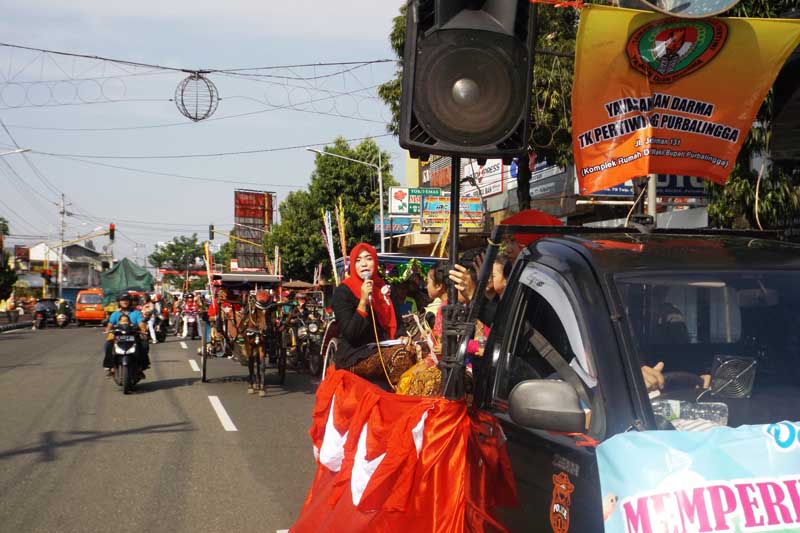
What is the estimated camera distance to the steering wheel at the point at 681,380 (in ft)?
9.38

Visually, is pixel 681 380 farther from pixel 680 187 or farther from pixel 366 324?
pixel 680 187

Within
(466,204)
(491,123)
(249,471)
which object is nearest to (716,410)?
(491,123)

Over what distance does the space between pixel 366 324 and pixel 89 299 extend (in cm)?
4699

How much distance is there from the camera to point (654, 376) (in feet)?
9.20

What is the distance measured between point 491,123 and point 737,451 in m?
2.51

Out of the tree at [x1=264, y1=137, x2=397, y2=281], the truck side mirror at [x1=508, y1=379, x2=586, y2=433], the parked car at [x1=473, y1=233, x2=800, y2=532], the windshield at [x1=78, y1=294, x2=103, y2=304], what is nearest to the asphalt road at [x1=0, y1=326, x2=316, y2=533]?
the parked car at [x1=473, y1=233, x2=800, y2=532]

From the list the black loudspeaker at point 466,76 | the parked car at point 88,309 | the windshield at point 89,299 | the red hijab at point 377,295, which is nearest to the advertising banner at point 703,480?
the black loudspeaker at point 466,76

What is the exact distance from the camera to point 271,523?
20.5ft

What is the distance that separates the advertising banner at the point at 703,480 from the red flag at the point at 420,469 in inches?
35.0

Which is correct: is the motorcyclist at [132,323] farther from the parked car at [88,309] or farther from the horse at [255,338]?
the parked car at [88,309]

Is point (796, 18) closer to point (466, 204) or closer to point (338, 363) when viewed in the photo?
point (338, 363)

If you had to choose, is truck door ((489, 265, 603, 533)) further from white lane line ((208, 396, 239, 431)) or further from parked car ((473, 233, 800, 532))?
white lane line ((208, 396, 239, 431))

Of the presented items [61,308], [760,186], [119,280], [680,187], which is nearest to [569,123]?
[680,187]

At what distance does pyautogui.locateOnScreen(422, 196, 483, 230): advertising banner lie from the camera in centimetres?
2461
